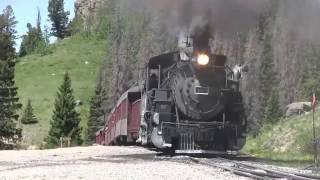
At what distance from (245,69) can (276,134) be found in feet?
32.8

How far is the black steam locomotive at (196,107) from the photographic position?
784 inches

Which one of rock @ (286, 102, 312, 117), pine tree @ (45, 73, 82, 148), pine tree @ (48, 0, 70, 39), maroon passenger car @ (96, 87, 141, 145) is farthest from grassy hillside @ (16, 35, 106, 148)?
maroon passenger car @ (96, 87, 141, 145)

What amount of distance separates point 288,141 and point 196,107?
10.2 metres

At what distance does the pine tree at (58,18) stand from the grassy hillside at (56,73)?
78.6ft

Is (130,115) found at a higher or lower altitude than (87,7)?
lower

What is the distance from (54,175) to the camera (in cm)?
1399

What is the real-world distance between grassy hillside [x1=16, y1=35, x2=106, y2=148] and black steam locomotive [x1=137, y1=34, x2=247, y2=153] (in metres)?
66.4

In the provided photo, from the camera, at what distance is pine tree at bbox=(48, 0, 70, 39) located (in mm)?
179475

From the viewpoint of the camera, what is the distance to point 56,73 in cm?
12700

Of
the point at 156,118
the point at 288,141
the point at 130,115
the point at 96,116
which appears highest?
the point at 96,116

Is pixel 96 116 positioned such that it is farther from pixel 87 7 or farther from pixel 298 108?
pixel 87 7

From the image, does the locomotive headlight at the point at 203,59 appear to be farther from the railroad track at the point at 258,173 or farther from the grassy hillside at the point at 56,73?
the grassy hillside at the point at 56,73

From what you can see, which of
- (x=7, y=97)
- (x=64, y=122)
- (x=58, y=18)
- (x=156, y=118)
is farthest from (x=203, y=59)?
(x=58, y=18)

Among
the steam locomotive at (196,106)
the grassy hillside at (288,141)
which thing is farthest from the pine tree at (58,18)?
the steam locomotive at (196,106)
